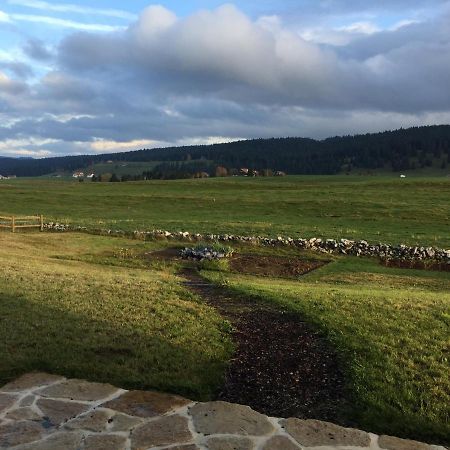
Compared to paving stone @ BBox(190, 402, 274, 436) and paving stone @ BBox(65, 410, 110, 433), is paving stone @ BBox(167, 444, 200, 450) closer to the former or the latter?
paving stone @ BBox(190, 402, 274, 436)

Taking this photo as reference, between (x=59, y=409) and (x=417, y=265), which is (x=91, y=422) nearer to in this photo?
(x=59, y=409)

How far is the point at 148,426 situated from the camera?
17.9 feet

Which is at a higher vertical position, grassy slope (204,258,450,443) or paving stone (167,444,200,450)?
paving stone (167,444,200,450)

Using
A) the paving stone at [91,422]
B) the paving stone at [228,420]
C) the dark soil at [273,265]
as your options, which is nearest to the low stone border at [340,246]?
the dark soil at [273,265]

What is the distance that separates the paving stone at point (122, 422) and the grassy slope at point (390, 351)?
2.63 metres

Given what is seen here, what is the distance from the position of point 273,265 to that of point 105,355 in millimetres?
14612

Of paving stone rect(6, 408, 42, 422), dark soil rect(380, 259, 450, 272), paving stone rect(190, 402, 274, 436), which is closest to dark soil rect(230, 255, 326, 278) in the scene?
dark soil rect(380, 259, 450, 272)

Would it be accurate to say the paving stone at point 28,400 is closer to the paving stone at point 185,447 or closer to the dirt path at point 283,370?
the paving stone at point 185,447

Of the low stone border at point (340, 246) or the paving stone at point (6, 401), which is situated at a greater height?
the paving stone at point (6, 401)

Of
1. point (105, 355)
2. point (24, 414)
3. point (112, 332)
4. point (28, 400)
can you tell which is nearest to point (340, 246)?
point (112, 332)

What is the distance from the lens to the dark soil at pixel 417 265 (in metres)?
22.2

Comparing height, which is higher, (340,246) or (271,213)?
(271,213)

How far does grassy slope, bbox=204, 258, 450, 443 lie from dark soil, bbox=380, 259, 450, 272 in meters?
10.0

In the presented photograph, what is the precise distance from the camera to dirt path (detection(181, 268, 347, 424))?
6.47 meters
